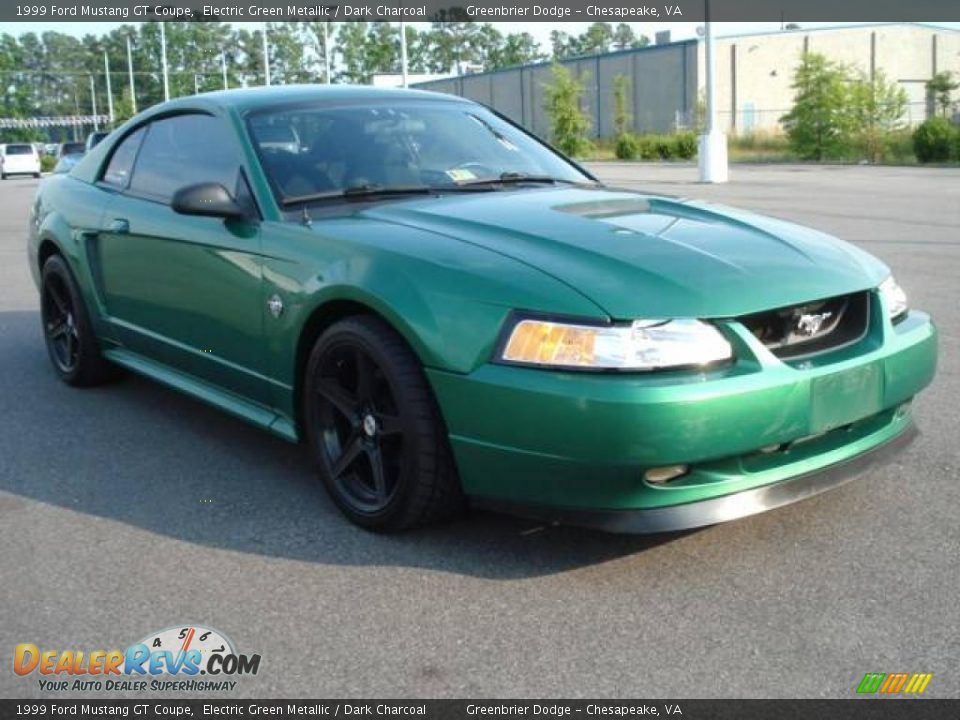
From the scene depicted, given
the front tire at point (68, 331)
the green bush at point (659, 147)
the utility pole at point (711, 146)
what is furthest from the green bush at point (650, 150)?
the front tire at point (68, 331)

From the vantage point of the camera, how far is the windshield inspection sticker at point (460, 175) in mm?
4348

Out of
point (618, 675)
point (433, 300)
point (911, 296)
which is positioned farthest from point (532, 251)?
point (911, 296)

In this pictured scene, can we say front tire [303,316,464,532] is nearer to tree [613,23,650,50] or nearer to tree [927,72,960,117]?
tree [927,72,960,117]

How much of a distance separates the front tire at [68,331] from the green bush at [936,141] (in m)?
28.8

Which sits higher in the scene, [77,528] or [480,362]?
[480,362]

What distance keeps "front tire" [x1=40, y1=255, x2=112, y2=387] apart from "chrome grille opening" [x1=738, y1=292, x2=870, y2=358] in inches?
140

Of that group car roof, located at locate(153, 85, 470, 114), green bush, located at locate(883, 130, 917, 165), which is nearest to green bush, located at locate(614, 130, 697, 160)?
green bush, located at locate(883, 130, 917, 165)

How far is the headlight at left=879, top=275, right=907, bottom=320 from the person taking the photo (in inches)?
140
